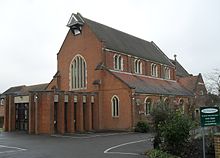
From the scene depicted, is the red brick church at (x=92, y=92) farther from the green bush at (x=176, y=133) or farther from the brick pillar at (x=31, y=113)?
the green bush at (x=176, y=133)

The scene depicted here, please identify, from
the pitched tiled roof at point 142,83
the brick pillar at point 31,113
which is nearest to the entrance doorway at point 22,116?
the brick pillar at point 31,113

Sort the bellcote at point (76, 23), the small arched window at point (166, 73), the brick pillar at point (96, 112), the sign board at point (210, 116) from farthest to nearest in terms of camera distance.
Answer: the small arched window at point (166, 73) < the bellcote at point (76, 23) < the brick pillar at point (96, 112) < the sign board at point (210, 116)

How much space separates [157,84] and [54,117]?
784 inches

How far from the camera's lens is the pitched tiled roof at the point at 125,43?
42.3 m

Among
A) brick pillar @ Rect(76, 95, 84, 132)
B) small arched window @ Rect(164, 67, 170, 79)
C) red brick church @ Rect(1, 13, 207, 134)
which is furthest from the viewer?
small arched window @ Rect(164, 67, 170, 79)

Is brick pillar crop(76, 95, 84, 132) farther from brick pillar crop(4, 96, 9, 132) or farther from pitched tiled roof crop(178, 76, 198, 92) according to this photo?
pitched tiled roof crop(178, 76, 198, 92)

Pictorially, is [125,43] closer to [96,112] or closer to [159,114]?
[96,112]

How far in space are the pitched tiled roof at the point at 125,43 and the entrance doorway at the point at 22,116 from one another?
41.2ft

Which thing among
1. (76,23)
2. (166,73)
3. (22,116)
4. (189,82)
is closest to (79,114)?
(22,116)

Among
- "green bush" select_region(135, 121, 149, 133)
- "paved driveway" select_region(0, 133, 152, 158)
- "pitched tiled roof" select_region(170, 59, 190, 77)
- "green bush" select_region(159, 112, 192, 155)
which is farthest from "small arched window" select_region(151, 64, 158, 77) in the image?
"green bush" select_region(159, 112, 192, 155)

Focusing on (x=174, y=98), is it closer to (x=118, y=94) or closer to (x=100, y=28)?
(x=118, y=94)

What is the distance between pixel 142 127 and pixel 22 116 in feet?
45.8

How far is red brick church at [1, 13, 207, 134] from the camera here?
33031 millimetres

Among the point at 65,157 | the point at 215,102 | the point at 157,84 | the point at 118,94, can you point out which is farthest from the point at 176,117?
the point at 157,84
